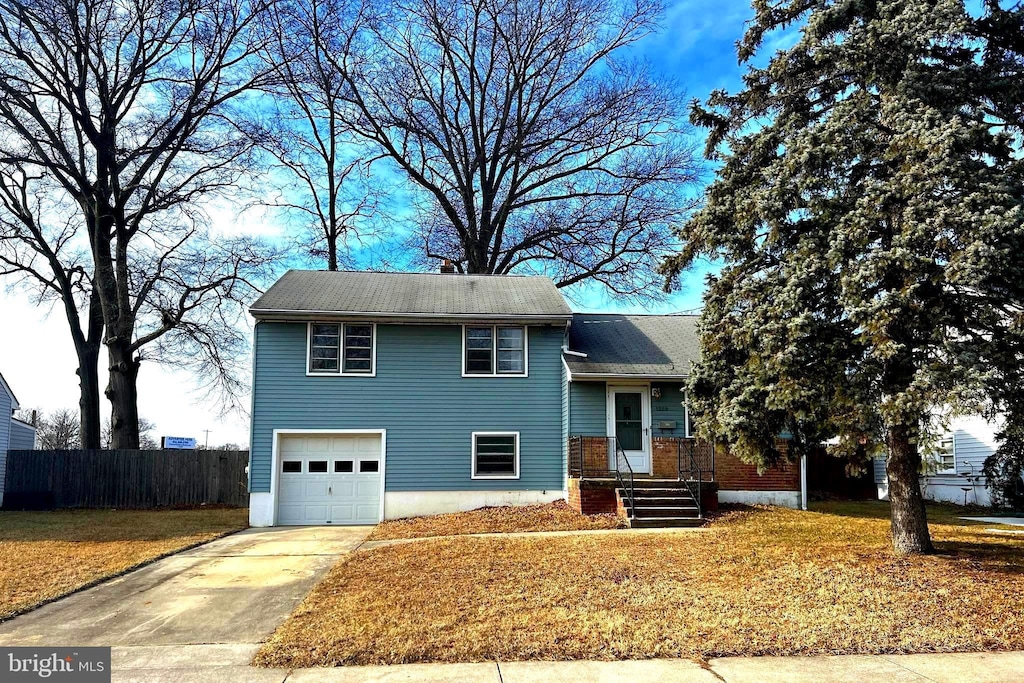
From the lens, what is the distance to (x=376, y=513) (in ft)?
53.0

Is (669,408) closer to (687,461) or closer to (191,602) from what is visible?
(687,461)

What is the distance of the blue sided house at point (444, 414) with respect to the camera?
52.3 feet

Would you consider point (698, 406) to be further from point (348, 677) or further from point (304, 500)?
point (304, 500)

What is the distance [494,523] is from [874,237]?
28.4 feet

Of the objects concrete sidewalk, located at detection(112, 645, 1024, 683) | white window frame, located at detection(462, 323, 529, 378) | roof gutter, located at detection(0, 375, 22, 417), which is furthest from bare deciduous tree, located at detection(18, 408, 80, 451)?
concrete sidewalk, located at detection(112, 645, 1024, 683)

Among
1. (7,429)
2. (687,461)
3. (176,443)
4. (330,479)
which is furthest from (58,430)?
(687,461)

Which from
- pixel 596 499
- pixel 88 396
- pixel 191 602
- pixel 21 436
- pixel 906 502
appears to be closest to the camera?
pixel 191 602

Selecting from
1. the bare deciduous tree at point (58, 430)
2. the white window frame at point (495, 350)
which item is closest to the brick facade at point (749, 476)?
the white window frame at point (495, 350)

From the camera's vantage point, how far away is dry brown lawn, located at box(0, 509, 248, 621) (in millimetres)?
9172

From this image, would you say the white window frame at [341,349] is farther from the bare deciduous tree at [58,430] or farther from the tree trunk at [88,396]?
the bare deciduous tree at [58,430]

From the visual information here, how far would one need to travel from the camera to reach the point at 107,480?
67.3 ft

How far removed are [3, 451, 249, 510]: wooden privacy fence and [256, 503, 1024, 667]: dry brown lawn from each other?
39.9 ft

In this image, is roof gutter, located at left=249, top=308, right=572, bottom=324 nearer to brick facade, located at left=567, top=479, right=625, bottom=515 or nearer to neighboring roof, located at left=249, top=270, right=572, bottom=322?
neighboring roof, located at left=249, top=270, right=572, bottom=322

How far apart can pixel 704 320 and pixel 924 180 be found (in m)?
3.53
